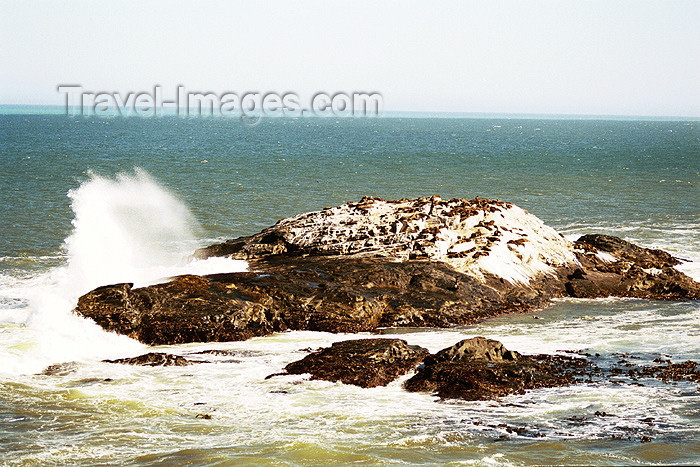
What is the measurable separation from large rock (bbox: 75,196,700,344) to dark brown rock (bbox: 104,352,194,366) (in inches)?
61.3

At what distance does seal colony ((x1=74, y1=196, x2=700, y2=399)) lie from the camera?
18344 millimetres

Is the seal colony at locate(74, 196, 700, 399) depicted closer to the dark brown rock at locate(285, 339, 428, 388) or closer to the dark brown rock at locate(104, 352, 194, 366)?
the dark brown rock at locate(285, 339, 428, 388)

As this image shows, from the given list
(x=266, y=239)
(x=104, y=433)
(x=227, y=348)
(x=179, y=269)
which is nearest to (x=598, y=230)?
(x=266, y=239)

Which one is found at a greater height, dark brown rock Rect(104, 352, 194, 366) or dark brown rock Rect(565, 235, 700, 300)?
dark brown rock Rect(565, 235, 700, 300)

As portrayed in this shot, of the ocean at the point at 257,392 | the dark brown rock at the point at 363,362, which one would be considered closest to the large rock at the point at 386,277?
the ocean at the point at 257,392

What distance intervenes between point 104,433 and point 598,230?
101ft

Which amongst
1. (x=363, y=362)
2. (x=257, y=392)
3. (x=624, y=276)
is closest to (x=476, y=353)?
(x=363, y=362)

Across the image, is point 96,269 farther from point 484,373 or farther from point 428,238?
point 484,373

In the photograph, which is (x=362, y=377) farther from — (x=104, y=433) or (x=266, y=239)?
(x=266, y=239)

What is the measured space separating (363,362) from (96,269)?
12633 millimetres

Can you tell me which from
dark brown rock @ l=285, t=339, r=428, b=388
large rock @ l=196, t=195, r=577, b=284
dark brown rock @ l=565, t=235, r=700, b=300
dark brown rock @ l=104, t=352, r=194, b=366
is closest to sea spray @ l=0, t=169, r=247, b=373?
dark brown rock @ l=104, t=352, r=194, b=366

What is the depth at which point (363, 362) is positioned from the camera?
1817cm

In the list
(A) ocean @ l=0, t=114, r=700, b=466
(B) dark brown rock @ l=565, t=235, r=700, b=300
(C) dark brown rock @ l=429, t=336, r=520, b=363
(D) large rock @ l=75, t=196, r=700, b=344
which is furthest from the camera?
(B) dark brown rock @ l=565, t=235, r=700, b=300

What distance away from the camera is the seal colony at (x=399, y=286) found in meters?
18.3
